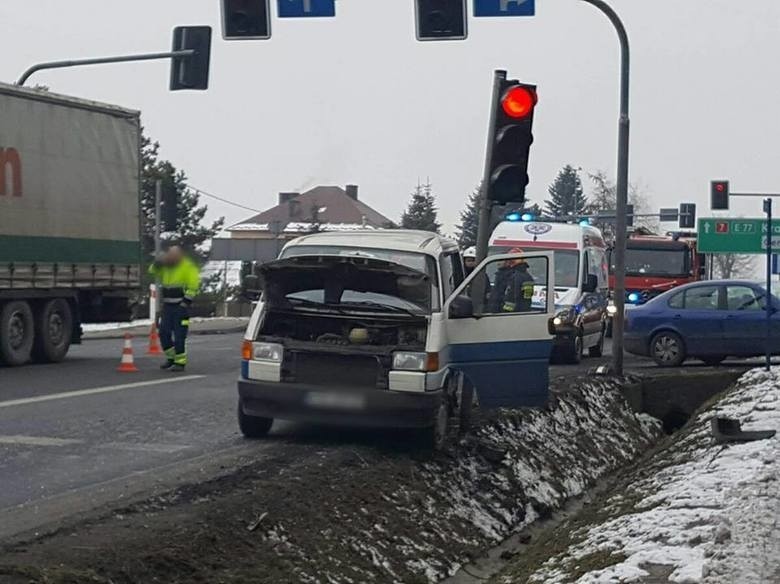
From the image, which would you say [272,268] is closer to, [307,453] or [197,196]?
[307,453]

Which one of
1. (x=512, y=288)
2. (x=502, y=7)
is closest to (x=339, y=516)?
(x=512, y=288)

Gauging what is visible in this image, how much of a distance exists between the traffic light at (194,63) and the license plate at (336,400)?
40.4 ft

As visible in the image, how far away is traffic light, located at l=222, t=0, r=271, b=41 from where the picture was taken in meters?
17.2

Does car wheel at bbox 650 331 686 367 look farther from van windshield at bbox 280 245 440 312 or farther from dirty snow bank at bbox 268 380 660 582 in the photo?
van windshield at bbox 280 245 440 312

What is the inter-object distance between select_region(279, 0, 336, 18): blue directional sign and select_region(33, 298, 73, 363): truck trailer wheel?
20.3 ft

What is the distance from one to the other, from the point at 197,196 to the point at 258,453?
52.8 m

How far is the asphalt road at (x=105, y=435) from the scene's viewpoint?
9953 mm

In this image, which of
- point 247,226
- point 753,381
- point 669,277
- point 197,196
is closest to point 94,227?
point 753,381

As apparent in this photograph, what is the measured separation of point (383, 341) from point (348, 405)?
0.67m

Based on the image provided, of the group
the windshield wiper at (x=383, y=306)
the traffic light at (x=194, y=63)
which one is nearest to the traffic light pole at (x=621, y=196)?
the traffic light at (x=194, y=63)

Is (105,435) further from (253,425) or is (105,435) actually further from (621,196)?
(621,196)

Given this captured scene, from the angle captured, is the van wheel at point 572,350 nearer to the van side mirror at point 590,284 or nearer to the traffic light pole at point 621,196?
the van side mirror at point 590,284

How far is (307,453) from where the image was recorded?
11750 mm

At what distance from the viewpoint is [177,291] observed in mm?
19359
